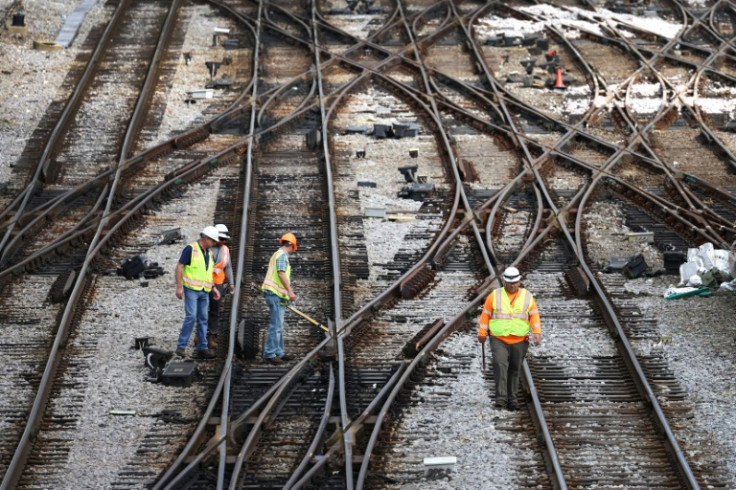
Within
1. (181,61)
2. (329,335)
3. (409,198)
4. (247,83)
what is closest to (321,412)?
(329,335)

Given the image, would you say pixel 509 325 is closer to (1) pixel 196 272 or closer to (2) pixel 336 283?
(2) pixel 336 283

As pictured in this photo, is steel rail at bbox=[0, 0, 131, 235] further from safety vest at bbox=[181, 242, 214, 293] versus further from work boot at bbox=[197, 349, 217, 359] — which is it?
work boot at bbox=[197, 349, 217, 359]

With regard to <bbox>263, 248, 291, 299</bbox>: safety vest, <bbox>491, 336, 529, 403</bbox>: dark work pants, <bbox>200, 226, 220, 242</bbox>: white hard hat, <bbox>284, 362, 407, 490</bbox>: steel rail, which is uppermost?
<bbox>200, 226, 220, 242</bbox>: white hard hat

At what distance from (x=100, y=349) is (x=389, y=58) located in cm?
1261

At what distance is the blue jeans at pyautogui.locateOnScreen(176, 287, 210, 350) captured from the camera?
496 inches

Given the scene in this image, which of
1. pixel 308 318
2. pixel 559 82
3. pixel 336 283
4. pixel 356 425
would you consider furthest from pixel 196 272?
pixel 559 82

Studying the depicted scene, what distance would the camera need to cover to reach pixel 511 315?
1146 centimetres

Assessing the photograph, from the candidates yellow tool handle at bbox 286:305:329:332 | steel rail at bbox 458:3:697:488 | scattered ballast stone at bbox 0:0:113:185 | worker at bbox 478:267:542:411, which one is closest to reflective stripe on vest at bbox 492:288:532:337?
worker at bbox 478:267:542:411

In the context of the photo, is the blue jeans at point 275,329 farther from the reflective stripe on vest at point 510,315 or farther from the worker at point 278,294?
the reflective stripe on vest at point 510,315

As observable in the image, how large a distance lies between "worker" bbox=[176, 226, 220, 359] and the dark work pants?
3.14 metres

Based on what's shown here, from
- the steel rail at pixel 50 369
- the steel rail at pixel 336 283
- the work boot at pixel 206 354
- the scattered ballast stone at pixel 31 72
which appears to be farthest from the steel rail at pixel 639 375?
the scattered ballast stone at pixel 31 72

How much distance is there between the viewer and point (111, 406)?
38.6 feet

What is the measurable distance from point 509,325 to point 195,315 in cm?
342

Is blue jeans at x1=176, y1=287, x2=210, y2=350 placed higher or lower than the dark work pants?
higher
